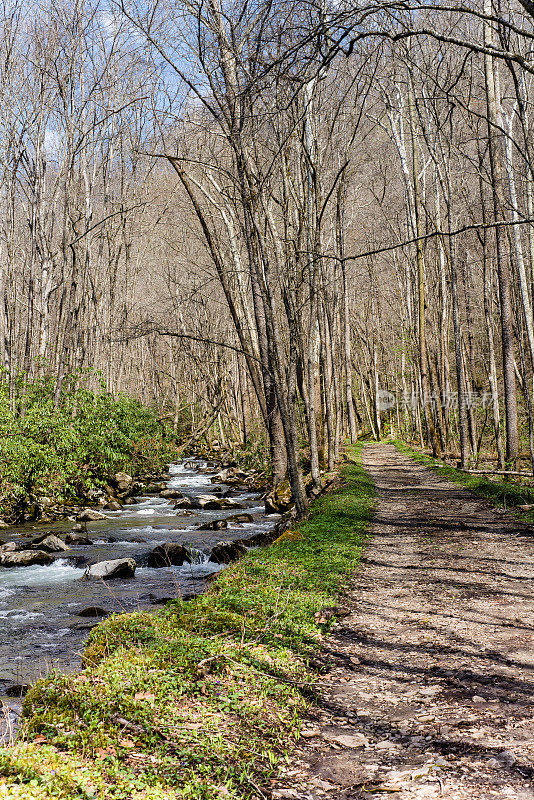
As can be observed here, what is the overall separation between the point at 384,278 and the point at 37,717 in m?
40.3

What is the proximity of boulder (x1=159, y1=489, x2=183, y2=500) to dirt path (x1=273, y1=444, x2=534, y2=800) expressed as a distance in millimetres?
13388

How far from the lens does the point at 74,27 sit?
1892 centimetres

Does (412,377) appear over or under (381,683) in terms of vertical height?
over

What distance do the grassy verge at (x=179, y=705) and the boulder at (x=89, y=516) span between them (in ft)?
37.6

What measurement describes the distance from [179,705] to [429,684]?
1.80 m

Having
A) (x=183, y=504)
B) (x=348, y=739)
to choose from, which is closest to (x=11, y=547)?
(x=183, y=504)

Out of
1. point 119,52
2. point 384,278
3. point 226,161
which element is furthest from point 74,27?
point 384,278

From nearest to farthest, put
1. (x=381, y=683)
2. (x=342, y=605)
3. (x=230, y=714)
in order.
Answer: (x=230, y=714) → (x=381, y=683) → (x=342, y=605)

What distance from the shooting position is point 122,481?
22234 mm

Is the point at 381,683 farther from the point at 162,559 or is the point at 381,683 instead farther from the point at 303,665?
the point at 162,559

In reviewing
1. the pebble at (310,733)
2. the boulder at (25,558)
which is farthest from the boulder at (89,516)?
the pebble at (310,733)

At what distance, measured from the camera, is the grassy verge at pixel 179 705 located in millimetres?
2943

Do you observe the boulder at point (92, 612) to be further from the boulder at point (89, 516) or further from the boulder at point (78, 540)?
the boulder at point (89, 516)

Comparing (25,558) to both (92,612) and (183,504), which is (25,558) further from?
(183,504)
